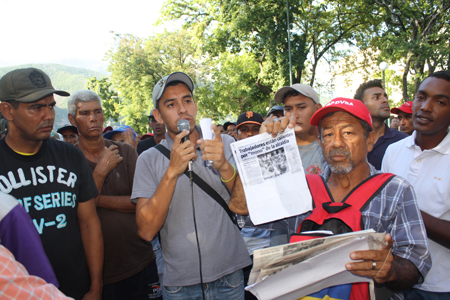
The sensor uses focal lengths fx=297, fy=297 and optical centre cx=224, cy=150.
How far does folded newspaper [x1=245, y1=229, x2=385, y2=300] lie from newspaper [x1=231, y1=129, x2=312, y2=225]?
50 cm

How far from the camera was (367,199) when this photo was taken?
5.78 ft

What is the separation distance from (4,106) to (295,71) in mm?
20467

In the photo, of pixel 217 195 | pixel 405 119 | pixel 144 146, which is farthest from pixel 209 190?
pixel 405 119

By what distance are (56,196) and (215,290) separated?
1.38m

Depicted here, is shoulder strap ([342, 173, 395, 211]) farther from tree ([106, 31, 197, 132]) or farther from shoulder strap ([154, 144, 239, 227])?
tree ([106, 31, 197, 132])

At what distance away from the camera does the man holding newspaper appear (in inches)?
60.8

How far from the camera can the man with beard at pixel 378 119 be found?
12.2ft

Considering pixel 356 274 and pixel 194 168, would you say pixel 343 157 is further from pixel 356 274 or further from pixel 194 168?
pixel 194 168

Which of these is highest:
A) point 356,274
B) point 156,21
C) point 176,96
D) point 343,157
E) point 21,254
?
point 156,21

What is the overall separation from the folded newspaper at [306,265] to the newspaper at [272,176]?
0.50 metres

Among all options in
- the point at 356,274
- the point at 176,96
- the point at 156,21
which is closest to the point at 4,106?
the point at 176,96

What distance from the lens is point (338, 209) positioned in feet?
5.51

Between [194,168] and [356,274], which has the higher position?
[194,168]

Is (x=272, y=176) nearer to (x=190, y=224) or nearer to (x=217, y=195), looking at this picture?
(x=217, y=195)
